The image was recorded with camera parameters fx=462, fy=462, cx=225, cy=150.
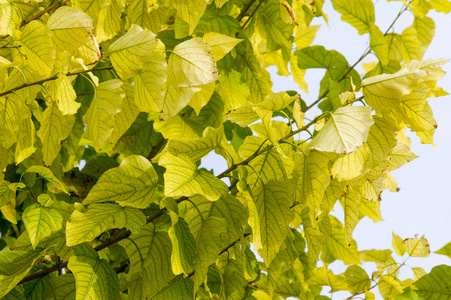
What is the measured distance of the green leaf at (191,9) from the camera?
0.75m

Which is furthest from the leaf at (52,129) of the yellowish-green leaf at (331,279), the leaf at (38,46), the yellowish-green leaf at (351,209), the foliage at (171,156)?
the yellowish-green leaf at (331,279)

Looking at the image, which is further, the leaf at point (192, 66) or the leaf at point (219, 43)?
the leaf at point (219, 43)

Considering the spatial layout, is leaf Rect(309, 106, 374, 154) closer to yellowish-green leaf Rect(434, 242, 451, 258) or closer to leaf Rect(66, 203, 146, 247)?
leaf Rect(66, 203, 146, 247)

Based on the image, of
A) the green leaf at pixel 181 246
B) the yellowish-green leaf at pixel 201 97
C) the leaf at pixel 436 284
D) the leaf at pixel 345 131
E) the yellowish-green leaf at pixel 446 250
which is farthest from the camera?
the yellowish-green leaf at pixel 446 250

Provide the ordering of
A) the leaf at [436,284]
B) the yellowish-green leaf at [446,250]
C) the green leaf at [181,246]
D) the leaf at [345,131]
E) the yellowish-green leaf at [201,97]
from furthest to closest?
the yellowish-green leaf at [446,250], the leaf at [436,284], the yellowish-green leaf at [201,97], the green leaf at [181,246], the leaf at [345,131]

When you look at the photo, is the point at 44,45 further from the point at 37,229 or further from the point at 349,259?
A: the point at 349,259

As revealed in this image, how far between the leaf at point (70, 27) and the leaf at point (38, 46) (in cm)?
2

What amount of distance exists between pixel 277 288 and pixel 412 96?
0.74 metres

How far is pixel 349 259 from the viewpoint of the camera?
139cm

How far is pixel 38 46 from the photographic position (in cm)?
69

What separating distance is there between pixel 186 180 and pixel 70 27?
289 millimetres

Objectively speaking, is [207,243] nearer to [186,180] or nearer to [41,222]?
[186,180]

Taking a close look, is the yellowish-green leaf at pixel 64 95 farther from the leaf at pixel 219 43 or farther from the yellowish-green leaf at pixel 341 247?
the yellowish-green leaf at pixel 341 247

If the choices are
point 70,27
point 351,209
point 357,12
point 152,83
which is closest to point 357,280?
point 351,209
